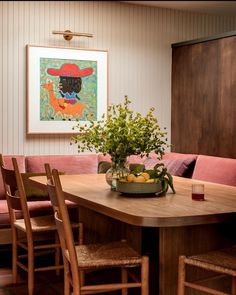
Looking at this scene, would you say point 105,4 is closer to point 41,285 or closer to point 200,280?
point 41,285

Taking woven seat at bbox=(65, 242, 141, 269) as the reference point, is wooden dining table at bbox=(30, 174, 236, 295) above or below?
above

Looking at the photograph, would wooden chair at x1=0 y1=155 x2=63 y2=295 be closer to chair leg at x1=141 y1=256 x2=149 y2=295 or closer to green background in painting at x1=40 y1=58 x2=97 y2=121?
chair leg at x1=141 y1=256 x2=149 y2=295

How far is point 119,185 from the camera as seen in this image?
305 centimetres

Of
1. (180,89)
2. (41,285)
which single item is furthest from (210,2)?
(41,285)

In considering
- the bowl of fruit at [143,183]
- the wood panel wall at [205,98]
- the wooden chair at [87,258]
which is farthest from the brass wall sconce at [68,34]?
the wooden chair at [87,258]

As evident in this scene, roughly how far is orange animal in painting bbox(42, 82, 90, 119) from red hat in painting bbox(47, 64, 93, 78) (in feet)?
0.42

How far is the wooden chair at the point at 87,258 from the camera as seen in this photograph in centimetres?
245

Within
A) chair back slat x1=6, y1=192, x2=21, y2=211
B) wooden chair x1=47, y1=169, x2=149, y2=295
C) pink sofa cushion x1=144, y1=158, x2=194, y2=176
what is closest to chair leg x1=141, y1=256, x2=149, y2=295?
wooden chair x1=47, y1=169, x2=149, y2=295

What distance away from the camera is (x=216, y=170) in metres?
4.55

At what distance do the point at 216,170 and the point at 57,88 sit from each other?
5.97 feet

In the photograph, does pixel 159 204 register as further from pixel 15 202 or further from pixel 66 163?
pixel 66 163

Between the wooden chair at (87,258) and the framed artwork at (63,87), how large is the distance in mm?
2548

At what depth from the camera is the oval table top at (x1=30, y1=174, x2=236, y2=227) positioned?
235 cm

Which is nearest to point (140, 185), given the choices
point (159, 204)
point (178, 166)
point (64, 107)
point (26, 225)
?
point (159, 204)
